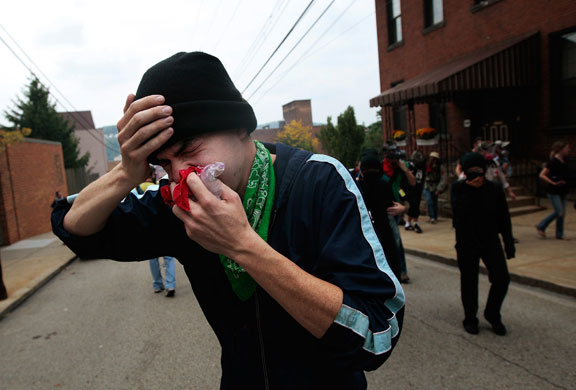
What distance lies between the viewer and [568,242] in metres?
8.21

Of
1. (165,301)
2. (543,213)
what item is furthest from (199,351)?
(543,213)

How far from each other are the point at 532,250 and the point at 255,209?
8.12 m

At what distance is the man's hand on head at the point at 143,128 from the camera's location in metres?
1.23

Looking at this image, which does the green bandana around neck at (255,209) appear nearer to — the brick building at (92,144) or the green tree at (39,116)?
the green tree at (39,116)

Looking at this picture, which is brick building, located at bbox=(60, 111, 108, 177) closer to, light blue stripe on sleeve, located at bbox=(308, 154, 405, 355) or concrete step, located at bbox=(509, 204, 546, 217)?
concrete step, located at bbox=(509, 204, 546, 217)

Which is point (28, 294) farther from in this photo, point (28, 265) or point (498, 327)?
point (498, 327)

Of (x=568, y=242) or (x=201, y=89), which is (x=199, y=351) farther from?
(x=568, y=242)

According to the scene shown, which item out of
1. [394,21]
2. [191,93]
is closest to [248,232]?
[191,93]

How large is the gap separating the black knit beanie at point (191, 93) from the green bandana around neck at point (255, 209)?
0.61 feet

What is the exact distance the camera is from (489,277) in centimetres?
483

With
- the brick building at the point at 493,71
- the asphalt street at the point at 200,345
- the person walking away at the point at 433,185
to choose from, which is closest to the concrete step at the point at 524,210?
the brick building at the point at 493,71

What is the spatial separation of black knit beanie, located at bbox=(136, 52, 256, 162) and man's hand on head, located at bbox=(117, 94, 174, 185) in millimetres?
36

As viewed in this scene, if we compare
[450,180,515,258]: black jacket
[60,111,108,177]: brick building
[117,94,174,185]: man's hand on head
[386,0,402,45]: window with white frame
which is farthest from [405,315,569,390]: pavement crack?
[60,111,108,177]: brick building

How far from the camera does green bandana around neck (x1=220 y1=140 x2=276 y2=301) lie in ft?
4.42
